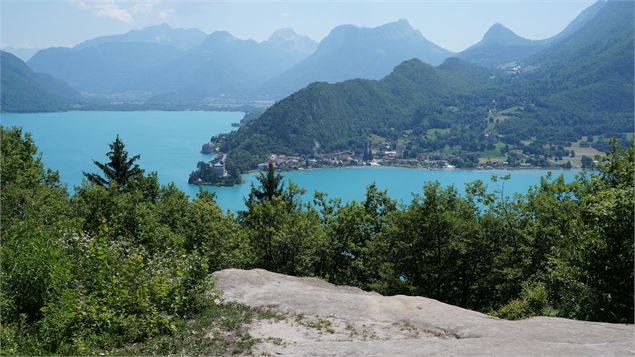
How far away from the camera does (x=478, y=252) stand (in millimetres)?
26625

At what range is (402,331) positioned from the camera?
475 inches

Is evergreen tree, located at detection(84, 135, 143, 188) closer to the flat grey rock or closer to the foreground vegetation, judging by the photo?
the foreground vegetation

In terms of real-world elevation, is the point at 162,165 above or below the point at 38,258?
below

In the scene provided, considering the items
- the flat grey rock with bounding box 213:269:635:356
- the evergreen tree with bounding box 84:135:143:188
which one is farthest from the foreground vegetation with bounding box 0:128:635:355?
the flat grey rock with bounding box 213:269:635:356

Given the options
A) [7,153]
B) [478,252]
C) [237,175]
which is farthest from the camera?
[237,175]

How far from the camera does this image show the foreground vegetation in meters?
11.6

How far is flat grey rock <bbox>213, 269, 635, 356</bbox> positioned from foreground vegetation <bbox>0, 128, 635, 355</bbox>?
1.15 meters

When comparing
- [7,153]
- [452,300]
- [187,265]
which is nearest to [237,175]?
[7,153]

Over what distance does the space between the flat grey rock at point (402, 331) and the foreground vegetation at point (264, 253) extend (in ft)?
3.78

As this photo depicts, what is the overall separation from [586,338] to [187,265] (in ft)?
33.9

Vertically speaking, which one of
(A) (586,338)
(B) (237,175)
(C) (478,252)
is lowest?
(B) (237,175)

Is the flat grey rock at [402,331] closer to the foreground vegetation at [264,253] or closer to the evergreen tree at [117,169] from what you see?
the foreground vegetation at [264,253]

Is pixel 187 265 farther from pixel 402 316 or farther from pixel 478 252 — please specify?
pixel 478 252

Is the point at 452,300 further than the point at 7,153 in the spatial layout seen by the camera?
No
